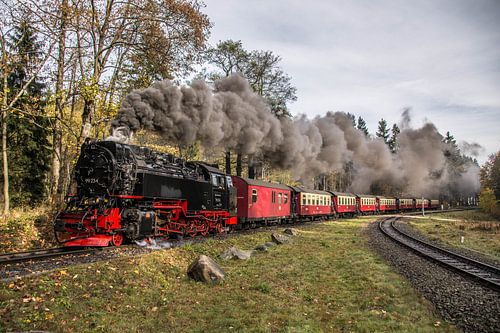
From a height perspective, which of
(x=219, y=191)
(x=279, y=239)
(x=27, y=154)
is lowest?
(x=279, y=239)

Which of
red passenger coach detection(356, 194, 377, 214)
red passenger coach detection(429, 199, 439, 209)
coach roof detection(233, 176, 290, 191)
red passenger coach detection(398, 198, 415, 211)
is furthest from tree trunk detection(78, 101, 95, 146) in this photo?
red passenger coach detection(429, 199, 439, 209)

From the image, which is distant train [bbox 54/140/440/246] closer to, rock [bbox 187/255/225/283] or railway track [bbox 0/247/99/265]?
railway track [bbox 0/247/99/265]

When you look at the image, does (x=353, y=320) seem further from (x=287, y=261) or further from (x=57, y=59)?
(x=57, y=59)

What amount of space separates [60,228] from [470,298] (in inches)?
404

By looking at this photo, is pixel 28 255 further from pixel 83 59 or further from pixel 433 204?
pixel 433 204

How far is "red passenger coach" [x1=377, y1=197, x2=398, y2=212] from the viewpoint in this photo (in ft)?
152

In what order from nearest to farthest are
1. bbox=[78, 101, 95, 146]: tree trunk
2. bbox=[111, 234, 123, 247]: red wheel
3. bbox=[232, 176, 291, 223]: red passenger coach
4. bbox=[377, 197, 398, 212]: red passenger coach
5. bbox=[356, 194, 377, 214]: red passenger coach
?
bbox=[111, 234, 123, 247]: red wheel < bbox=[78, 101, 95, 146]: tree trunk < bbox=[232, 176, 291, 223]: red passenger coach < bbox=[356, 194, 377, 214]: red passenger coach < bbox=[377, 197, 398, 212]: red passenger coach

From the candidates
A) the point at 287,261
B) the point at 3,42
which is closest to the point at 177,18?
the point at 3,42

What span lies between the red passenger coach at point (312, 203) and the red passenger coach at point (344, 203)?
100cm

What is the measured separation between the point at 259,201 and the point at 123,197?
10.6 m

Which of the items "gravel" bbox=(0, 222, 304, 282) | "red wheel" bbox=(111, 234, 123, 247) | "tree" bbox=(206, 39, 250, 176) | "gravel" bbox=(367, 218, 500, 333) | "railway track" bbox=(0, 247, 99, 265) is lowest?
"gravel" bbox=(367, 218, 500, 333)

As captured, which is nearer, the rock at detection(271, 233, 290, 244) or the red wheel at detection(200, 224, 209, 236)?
the rock at detection(271, 233, 290, 244)

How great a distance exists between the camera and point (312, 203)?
95.5 feet

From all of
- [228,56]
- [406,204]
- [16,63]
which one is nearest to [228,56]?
[228,56]
